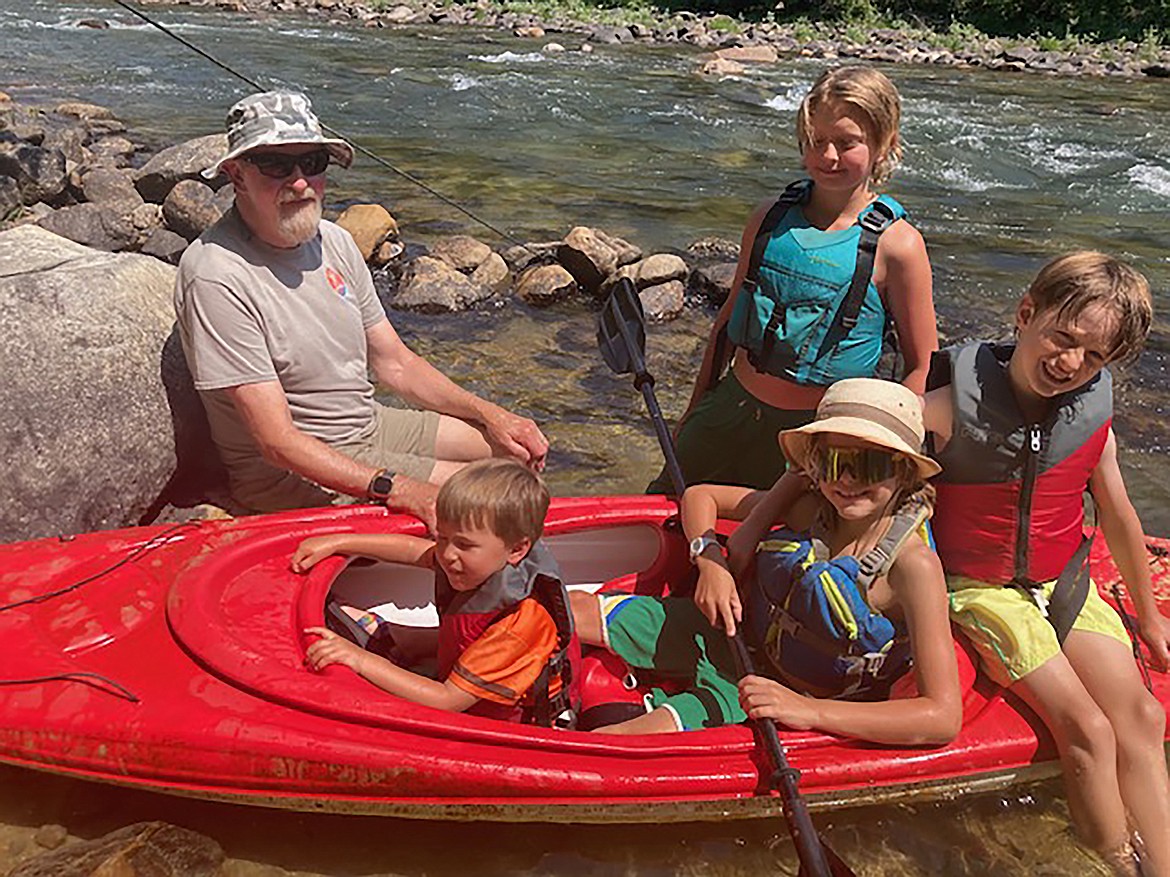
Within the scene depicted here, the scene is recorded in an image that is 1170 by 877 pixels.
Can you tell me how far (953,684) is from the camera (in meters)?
2.53

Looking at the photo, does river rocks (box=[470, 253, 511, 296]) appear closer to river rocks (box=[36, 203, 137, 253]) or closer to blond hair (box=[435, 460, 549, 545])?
river rocks (box=[36, 203, 137, 253])

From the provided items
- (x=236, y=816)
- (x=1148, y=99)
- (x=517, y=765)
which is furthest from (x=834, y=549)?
(x=1148, y=99)

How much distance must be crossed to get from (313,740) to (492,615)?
19.1 inches

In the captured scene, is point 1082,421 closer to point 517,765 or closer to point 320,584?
point 517,765

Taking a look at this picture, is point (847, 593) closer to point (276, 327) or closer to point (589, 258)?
point (276, 327)

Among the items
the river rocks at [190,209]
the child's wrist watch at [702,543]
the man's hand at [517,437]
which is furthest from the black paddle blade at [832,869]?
the river rocks at [190,209]

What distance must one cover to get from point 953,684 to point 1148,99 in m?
15.6

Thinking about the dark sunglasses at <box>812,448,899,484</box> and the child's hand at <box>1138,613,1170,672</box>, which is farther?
the child's hand at <box>1138,613,1170,672</box>

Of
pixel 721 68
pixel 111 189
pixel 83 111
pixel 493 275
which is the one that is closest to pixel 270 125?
pixel 493 275

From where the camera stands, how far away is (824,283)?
3162mm

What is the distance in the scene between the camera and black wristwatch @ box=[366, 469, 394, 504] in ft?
10.6

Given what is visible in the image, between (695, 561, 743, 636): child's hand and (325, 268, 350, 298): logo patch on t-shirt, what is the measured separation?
1436 millimetres

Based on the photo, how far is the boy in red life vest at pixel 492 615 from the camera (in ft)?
7.94

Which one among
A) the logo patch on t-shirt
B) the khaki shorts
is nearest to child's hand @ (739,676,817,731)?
the khaki shorts
